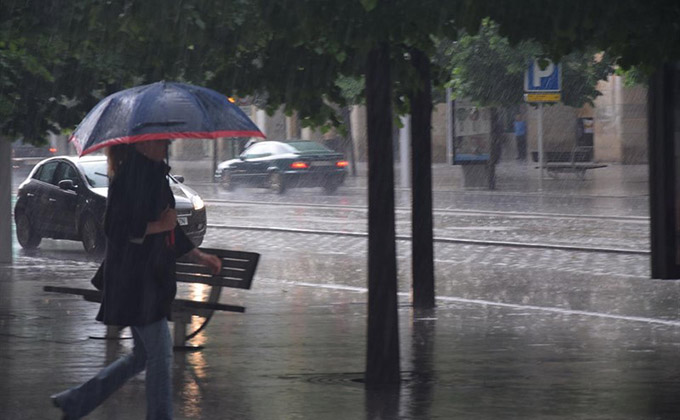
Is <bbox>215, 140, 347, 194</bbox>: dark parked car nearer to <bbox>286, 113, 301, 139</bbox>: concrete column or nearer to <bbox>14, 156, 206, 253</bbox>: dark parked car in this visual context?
<bbox>14, 156, 206, 253</bbox>: dark parked car

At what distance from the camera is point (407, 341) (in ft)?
35.6

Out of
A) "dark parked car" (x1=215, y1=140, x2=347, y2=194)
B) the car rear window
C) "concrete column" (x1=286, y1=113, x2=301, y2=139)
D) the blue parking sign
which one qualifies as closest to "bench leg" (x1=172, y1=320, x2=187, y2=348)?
the car rear window

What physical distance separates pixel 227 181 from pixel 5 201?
67.6 feet

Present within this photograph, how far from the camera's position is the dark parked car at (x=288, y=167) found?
36.6 meters

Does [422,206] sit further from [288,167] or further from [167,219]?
[288,167]

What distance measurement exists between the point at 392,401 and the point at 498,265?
9.63 meters

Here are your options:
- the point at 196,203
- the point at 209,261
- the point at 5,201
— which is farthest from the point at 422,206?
the point at 196,203

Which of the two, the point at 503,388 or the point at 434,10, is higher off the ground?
the point at 434,10

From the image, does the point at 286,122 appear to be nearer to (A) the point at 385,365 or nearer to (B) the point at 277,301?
(B) the point at 277,301

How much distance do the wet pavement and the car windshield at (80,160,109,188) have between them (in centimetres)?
106

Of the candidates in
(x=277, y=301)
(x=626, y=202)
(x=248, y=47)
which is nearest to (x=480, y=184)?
(x=626, y=202)

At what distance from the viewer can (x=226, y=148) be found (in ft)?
197

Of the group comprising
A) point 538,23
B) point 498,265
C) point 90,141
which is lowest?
point 498,265

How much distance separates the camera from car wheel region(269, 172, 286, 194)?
3659 cm
